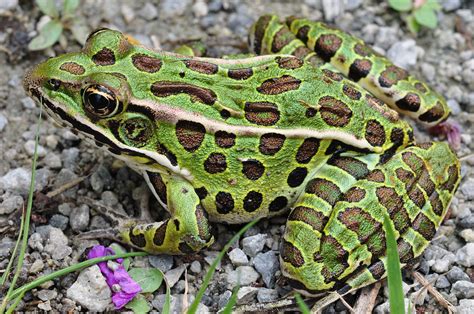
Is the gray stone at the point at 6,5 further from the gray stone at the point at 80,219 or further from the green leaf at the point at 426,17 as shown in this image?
the green leaf at the point at 426,17

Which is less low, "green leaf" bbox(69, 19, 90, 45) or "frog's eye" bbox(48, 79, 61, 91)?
"frog's eye" bbox(48, 79, 61, 91)

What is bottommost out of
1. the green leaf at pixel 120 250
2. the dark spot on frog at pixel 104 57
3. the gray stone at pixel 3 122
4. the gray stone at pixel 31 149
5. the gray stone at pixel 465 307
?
the gray stone at pixel 465 307

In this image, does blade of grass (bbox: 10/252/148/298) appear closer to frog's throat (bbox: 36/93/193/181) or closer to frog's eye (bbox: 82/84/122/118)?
frog's throat (bbox: 36/93/193/181)

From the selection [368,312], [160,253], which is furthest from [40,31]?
[368,312]

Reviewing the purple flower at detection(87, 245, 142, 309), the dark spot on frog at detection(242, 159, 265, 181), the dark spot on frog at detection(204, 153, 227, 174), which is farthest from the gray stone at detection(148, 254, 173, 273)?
the dark spot on frog at detection(242, 159, 265, 181)

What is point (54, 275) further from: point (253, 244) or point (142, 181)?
point (253, 244)

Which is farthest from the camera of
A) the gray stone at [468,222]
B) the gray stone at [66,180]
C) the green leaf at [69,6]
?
the green leaf at [69,6]

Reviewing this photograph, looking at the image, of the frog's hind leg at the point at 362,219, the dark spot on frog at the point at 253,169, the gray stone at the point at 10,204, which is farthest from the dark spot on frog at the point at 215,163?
the gray stone at the point at 10,204

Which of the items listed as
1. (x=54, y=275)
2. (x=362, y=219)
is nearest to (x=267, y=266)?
(x=362, y=219)
